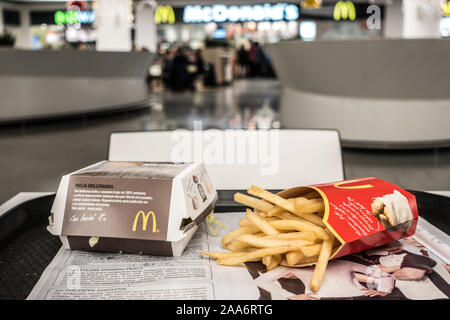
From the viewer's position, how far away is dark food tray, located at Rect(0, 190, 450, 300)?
2.11 feet

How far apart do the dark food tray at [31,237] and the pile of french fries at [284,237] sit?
0.23 meters

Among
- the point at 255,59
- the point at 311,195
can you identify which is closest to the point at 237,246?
the point at 311,195

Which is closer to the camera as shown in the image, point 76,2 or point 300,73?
point 300,73

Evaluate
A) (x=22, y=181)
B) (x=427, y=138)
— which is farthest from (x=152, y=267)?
(x=427, y=138)

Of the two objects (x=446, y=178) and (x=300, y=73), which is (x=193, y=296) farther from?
(x=300, y=73)

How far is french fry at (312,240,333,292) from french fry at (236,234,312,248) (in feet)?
0.08

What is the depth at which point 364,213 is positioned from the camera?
67 centimetres

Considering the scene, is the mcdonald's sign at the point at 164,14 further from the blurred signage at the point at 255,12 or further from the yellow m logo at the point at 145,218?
the yellow m logo at the point at 145,218

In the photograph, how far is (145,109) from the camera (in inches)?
344

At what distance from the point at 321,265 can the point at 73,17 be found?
2160 cm

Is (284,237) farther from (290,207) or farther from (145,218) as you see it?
(145,218)

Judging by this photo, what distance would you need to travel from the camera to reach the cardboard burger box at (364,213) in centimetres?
64

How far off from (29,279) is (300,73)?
5022 millimetres

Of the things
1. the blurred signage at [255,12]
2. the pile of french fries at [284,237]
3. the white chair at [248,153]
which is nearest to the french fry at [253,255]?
the pile of french fries at [284,237]
